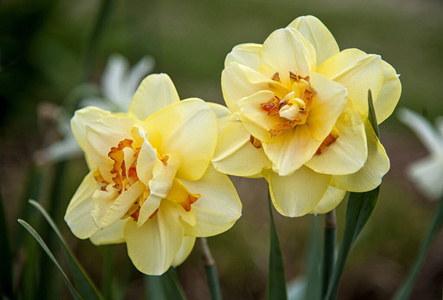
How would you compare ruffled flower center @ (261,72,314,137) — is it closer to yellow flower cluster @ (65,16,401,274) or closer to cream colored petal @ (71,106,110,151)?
yellow flower cluster @ (65,16,401,274)

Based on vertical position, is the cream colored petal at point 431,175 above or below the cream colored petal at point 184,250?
below

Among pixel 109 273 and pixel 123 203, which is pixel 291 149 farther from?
pixel 109 273

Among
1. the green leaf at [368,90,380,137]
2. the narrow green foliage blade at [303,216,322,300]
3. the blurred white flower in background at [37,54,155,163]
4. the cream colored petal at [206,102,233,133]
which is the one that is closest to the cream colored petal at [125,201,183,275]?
the cream colored petal at [206,102,233,133]

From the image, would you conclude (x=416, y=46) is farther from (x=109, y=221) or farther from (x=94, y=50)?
(x=109, y=221)

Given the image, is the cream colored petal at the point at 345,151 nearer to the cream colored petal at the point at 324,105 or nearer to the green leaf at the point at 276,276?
the cream colored petal at the point at 324,105

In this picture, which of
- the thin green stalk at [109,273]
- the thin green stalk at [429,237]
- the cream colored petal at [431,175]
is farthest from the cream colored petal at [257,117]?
the cream colored petal at [431,175]

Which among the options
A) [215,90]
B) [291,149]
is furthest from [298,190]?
[215,90]
